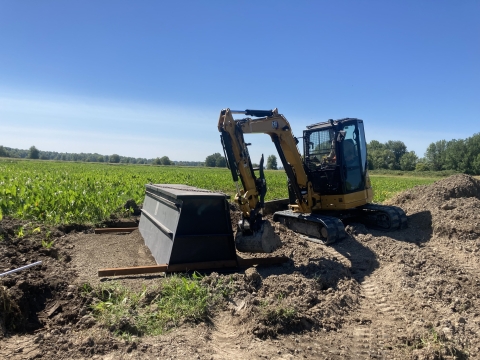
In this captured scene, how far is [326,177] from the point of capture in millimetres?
9352

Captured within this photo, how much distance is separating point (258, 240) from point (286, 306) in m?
1.96

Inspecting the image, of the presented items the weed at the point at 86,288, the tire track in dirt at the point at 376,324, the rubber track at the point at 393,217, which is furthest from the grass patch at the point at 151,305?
the rubber track at the point at 393,217

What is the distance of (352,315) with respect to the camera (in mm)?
4648

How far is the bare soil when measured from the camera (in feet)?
11.9

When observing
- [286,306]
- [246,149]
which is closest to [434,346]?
[286,306]

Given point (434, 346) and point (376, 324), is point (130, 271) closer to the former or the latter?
point (376, 324)

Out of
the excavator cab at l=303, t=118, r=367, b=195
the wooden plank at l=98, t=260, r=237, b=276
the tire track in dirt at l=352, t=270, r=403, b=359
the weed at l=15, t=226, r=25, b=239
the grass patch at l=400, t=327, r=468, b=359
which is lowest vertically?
the tire track in dirt at l=352, t=270, r=403, b=359

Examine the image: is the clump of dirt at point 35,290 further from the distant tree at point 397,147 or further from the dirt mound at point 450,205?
the distant tree at point 397,147

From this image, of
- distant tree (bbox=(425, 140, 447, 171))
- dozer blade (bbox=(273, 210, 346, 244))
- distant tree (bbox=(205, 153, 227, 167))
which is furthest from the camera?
distant tree (bbox=(205, 153, 227, 167))

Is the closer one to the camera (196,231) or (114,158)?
(196,231)

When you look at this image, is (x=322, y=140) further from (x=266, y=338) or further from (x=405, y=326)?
(x=266, y=338)

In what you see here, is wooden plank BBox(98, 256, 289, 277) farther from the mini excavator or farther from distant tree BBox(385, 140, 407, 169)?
distant tree BBox(385, 140, 407, 169)

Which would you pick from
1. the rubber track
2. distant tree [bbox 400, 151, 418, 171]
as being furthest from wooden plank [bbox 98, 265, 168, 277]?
distant tree [bbox 400, 151, 418, 171]

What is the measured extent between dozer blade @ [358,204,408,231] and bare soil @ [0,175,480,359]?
1415 millimetres
